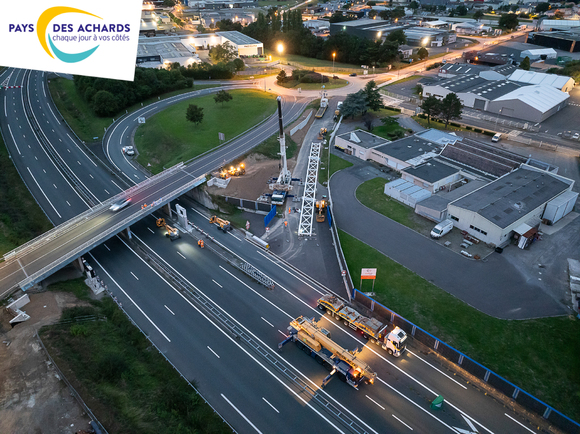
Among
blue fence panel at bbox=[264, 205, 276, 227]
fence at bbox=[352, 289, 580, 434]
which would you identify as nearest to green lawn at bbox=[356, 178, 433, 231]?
blue fence panel at bbox=[264, 205, 276, 227]

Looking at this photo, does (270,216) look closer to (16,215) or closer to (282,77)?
(16,215)

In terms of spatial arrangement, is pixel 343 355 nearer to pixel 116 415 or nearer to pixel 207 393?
pixel 207 393

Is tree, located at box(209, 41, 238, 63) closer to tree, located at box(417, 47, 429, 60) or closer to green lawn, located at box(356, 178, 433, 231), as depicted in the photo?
tree, located at box(417, 47, 429, 60)

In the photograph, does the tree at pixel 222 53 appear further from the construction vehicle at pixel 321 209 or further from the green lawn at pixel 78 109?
the construction vehicle at pixel 321 209

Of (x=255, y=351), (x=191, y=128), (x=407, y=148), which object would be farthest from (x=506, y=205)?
(x=191, y=128)

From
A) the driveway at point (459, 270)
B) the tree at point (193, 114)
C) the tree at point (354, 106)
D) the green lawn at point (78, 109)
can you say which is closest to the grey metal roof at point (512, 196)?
the driveway at point (459, 270)

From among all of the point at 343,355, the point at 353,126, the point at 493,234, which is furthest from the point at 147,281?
the point at 353,126

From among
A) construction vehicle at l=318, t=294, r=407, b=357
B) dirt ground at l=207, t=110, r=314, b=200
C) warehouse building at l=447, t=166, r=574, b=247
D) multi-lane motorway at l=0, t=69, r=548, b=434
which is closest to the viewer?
multi-lane motorway at l=0, t=69, r=548, b=434
